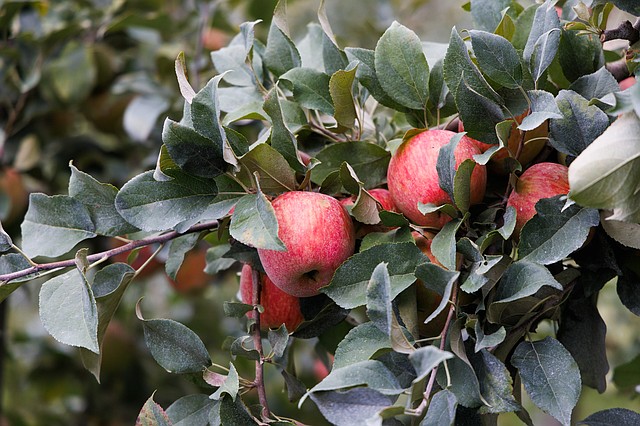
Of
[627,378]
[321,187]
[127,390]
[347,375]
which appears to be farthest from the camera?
[127,390]

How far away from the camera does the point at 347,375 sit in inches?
15.4

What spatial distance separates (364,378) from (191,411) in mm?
167

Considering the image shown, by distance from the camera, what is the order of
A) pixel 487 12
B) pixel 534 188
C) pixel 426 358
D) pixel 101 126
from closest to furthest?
pixel 426 358 → pixel 534 188 → pixel 487 12 → pixel 101 126

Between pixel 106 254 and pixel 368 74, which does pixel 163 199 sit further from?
pixel 368 74

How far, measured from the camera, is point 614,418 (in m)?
0.47

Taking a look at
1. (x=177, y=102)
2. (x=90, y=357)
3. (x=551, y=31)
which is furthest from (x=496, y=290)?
(x=177, y=102)

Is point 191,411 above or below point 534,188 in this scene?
below

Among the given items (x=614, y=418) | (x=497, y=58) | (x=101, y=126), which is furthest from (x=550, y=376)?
(x=101, y=126)

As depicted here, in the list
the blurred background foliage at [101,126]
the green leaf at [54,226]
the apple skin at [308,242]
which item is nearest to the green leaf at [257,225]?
the apple skin at [308,242]

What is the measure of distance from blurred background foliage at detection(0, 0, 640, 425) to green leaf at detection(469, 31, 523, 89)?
15.6 inches

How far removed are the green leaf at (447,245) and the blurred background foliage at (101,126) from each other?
357 mm

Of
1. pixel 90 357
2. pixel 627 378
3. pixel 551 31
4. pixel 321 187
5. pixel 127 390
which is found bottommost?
pixel 127 390

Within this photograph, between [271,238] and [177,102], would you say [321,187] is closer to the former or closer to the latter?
[271,238]

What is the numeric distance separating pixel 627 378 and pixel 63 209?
548 mm
